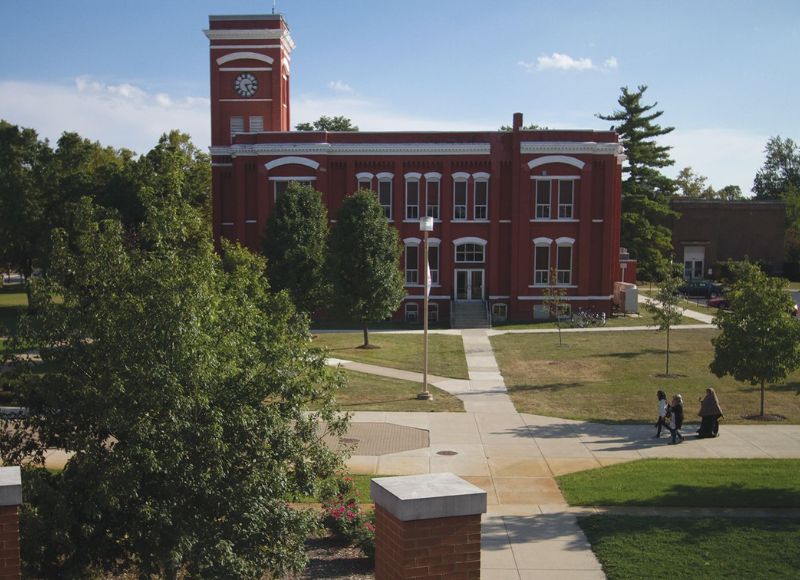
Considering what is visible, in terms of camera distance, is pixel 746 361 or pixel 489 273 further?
pixel 489 273

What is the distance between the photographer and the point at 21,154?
179 feet

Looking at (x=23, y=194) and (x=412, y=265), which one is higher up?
(x=23, y=194)

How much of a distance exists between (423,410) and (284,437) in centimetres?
1503

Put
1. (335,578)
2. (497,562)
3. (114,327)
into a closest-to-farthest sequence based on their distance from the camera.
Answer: (114,327) → (335,578) → (497,562)

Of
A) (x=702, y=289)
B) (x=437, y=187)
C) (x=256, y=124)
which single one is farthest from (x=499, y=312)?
(x=702, y=289)

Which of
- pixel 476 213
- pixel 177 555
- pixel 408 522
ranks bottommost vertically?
pixel 177 555

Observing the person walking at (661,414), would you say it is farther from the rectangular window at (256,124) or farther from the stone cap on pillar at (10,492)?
the rectangular window at (256,124)

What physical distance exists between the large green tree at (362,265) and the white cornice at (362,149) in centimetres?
1075

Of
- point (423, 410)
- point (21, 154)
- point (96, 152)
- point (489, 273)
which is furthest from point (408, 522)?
point (96, 152)

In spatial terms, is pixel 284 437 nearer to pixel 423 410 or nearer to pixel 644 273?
pixel 423 410

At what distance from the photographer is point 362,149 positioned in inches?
1848

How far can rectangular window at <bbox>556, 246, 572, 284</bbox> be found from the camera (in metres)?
47.2

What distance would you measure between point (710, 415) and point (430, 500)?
15700 millimetres

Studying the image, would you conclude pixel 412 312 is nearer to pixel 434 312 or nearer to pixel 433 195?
pixel 434 312
